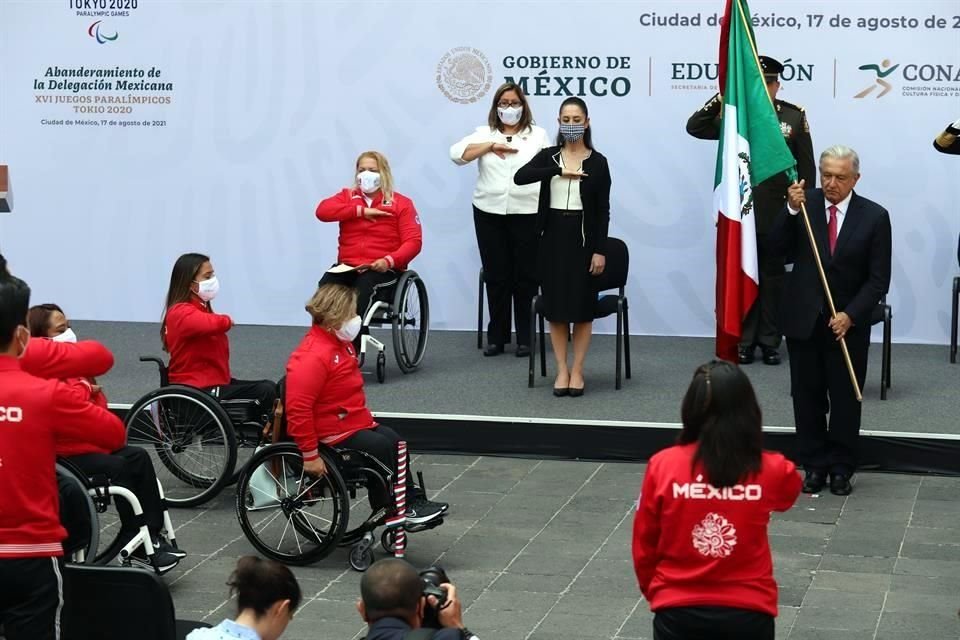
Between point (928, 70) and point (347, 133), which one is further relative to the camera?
point (347, 133)

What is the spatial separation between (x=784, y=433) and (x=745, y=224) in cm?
98

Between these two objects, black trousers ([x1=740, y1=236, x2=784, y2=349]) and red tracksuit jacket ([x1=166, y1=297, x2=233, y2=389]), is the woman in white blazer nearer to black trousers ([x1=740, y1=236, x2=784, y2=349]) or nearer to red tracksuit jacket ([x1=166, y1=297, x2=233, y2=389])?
black trousers ([x1=740, y1=236, x2=784, y2=349])

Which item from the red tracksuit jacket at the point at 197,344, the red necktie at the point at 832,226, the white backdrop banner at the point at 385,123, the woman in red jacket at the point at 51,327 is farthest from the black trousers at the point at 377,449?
the white backdrop banner at the point at 385,123

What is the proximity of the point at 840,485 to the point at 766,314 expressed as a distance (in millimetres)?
2173

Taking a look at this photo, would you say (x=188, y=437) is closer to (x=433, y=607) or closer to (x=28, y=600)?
(x=28, y=600)

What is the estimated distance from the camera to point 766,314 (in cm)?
873

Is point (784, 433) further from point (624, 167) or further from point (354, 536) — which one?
point (624, 167)

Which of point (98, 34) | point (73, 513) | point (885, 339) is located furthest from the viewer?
point (98, 34)

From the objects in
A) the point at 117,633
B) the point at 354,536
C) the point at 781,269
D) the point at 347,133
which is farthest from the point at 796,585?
the point at 347,133

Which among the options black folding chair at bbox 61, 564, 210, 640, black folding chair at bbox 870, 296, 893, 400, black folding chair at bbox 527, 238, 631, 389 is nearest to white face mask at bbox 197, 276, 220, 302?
black folding chair at bbox 527, 238, 631, 389

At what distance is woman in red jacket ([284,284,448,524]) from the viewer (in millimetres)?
5625

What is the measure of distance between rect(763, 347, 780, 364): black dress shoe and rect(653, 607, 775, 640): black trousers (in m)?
5.23

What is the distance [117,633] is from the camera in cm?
404

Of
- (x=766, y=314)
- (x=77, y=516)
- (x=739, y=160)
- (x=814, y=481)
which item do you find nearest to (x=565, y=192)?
(x=739, y=160)
